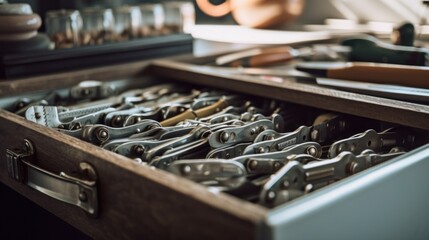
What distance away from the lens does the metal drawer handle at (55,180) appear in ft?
1.75

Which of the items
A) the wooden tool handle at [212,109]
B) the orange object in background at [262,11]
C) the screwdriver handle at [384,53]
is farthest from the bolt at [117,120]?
the orange object in background at [262,11]

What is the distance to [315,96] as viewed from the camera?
711 mm

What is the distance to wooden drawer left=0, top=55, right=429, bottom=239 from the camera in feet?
1.31

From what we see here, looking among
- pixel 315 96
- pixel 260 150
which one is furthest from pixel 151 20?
pixel 260 150

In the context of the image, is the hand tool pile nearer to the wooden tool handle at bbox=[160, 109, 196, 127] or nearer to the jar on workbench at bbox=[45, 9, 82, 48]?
the wooden tool handle at bbox=[160, 109, 196, 127]

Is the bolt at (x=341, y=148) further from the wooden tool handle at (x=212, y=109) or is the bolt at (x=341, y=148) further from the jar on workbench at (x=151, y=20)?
the jar on workbench at (x=151, y=20)

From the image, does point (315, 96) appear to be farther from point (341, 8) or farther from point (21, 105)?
point (341, 8)

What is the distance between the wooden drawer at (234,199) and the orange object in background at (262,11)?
0.59 meters

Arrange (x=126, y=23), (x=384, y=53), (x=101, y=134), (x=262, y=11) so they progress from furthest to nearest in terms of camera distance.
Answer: (x=262, y=11) → (x=126, y=23) → (x=384, y=53) → (x=101, y=134)

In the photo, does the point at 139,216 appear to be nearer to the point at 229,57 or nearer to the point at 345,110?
the point at 345,110

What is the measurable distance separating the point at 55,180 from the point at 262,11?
85cm

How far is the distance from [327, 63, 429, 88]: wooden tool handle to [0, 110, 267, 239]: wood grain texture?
1.33 feet

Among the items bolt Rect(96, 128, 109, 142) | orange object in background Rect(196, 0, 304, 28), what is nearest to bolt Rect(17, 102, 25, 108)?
bolt Rect(96, 128, 109, 142)

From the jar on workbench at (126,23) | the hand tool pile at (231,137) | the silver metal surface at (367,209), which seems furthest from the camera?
the jar on workbench at (126,23)
